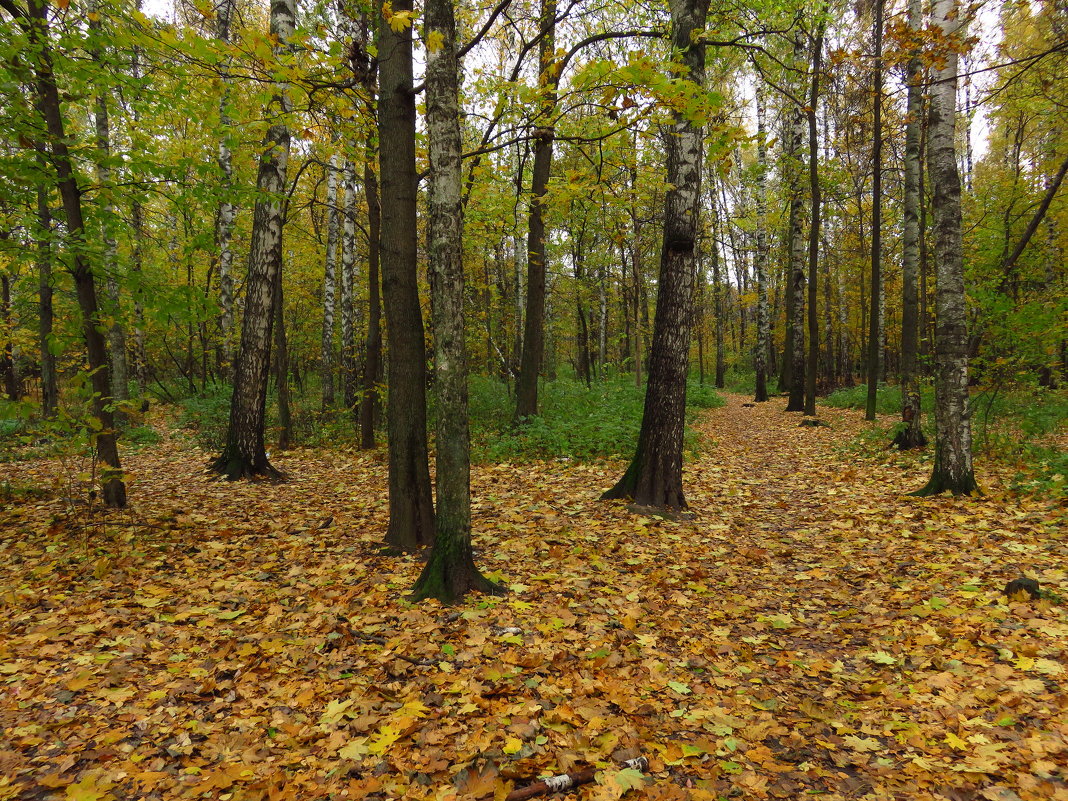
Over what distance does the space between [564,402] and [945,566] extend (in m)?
10.5

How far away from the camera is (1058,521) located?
217 inches

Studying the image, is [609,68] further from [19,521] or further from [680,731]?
[19,521]

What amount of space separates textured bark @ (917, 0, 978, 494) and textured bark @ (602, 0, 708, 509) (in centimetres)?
331

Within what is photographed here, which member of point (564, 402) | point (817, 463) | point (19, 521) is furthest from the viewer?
point (564, 402)

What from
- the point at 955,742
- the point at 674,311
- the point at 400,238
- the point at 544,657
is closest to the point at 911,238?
the point at 674,311

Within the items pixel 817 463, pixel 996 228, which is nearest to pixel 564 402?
pixel 817 463

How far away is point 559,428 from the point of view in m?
11.1

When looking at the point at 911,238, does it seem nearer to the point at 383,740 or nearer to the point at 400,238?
the point at 400,238

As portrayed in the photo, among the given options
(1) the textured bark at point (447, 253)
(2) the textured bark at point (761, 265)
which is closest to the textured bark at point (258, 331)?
(1) the textured bark at point (447, 253)

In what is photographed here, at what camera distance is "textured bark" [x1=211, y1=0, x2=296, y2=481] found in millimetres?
8359

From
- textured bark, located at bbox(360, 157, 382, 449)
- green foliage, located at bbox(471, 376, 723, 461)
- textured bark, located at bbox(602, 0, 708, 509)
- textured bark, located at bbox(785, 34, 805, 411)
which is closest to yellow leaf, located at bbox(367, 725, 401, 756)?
textured bark, located at bbox(602, 0, 708, 509)

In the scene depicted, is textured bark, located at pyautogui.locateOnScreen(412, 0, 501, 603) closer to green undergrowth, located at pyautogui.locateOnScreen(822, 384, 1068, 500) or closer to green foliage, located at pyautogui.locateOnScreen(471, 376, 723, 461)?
green foliage, located at pyautogui.locateOnScreen(471, 376, 723, 461)

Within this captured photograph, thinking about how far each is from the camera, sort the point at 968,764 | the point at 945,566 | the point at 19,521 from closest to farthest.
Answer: the point at 968,764, the point at 945,566, the point at 19,521

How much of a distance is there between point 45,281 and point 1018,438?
54.3ft
